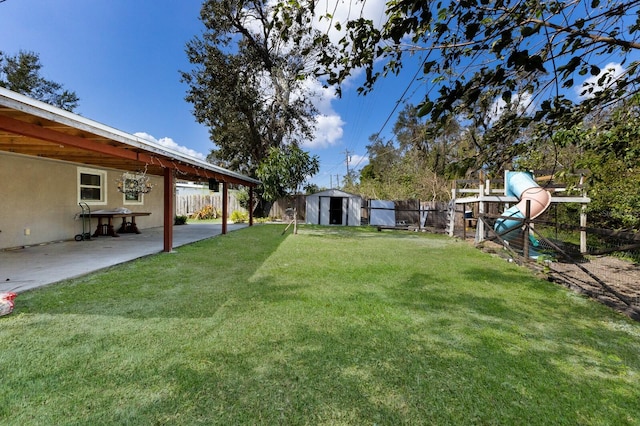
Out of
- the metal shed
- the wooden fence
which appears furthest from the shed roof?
the wooden fence

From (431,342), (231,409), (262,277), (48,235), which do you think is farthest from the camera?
(48,235)

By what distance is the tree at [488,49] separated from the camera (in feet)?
5.09

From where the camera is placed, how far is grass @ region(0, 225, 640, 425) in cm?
182

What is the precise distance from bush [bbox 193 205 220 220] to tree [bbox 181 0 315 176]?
3.42 meters

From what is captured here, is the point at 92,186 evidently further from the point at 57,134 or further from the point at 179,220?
the point at 57,134

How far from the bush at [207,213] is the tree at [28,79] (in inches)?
426

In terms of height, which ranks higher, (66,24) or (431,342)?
(66,24)

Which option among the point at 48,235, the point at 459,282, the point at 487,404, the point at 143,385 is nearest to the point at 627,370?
the point at 487,404

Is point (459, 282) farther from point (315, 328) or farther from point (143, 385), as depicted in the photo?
point (143, 385)

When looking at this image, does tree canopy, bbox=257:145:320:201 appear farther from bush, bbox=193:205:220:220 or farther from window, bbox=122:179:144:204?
bush, bbox=193:205:220:220

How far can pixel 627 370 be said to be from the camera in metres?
2.37

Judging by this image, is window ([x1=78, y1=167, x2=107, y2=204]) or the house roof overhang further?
window ([x1=78, y1=167, x2=107, y2=204])

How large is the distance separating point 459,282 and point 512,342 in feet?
6.92

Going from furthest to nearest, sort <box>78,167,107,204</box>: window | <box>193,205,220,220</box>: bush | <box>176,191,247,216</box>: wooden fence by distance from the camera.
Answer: <box>176,191,247,216</box>: wooden fence < <box>193,205,220,220</box>: bush < <box>78,167,107,204</box>: window
